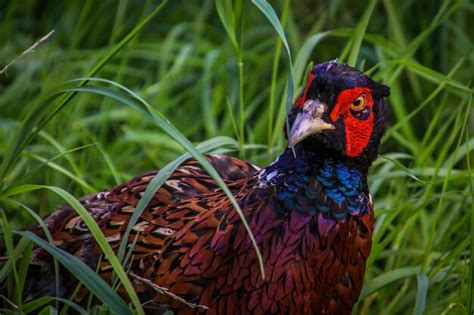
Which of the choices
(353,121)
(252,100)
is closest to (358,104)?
(353,121)

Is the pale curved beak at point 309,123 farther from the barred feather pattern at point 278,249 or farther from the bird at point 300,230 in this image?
the barred feather pattern at point 278,249

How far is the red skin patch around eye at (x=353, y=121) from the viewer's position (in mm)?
2189

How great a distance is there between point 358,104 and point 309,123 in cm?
15

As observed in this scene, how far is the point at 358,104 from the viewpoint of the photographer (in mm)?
2225

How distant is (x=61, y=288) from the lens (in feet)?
8.27

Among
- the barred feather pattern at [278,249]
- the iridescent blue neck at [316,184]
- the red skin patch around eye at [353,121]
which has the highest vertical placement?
the red skin patch around eye at [353,121]

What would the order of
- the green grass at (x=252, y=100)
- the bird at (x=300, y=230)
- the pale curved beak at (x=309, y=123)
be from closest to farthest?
the pale curved beak at (x=309, y=123)
the bird at (x=300, y=230)
the green grass at (x=252, y=100)

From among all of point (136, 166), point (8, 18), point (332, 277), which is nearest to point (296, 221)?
point (332, 277)

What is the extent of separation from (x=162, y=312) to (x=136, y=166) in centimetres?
129

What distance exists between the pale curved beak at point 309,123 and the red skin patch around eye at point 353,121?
3cm

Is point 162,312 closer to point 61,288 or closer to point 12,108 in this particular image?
point 61,288

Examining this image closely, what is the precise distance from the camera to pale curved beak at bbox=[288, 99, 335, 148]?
2096 mm

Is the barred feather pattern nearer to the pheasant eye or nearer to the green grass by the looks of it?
the pheasant eye

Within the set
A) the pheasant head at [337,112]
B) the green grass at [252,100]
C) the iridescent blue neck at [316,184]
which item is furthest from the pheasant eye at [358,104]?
the green grass at [252,100]
